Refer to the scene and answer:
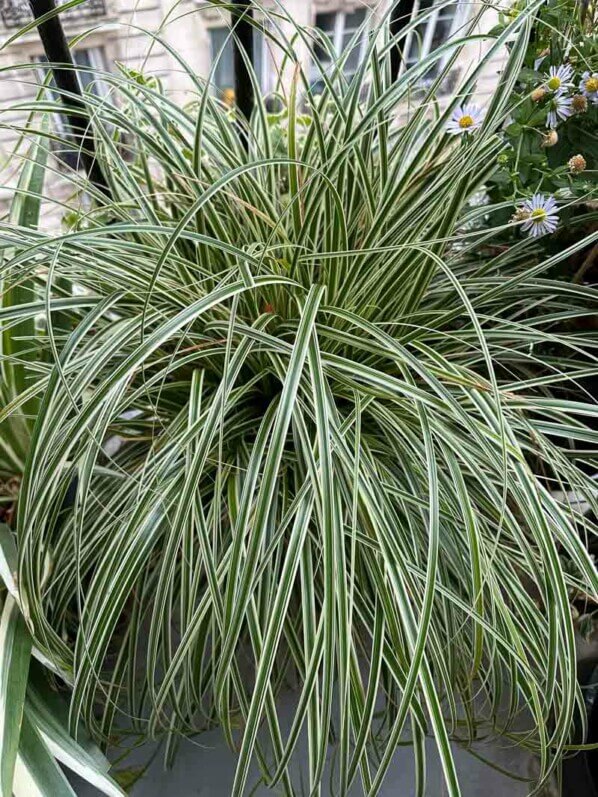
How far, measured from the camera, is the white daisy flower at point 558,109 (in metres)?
0.56

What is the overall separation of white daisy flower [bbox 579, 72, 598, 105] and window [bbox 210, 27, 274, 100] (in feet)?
1.10

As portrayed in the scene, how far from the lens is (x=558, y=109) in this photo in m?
0.57

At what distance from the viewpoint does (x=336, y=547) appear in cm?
44

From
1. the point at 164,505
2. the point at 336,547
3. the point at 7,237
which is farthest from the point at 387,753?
the point at 7,237

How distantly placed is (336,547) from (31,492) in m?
0.25

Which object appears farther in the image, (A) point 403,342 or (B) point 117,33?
(B) point 117,33

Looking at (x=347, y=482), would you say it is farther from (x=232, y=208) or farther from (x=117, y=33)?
(x=117, y=33)

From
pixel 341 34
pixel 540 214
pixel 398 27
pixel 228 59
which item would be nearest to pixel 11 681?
pixel 540 214

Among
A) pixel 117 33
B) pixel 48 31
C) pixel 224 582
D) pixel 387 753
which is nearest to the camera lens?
pixel 387 753

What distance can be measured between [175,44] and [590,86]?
2.59 feet

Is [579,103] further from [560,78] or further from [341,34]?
[341,34]

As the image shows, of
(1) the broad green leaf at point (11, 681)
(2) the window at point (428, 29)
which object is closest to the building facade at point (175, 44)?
(2) the window at point (428, 29)

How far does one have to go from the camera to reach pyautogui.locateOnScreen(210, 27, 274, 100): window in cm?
69

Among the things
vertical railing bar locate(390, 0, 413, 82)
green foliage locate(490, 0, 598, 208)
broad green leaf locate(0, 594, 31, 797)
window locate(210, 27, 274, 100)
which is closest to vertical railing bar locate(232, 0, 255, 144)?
window locate(210, 27, 274, 100)
